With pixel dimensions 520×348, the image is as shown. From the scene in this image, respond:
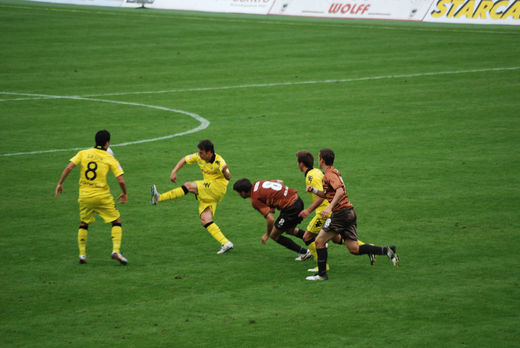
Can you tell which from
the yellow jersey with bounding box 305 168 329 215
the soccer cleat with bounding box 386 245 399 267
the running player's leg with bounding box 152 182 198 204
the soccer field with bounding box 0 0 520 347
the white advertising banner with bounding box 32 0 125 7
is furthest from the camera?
the white advertising banner with bounding box 32 0 125 7

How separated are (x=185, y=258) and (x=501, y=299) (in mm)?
4438

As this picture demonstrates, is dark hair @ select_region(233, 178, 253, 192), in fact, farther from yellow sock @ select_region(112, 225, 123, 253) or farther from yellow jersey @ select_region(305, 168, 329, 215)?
yellow sock @ select_region(112, 225, 123, 253)

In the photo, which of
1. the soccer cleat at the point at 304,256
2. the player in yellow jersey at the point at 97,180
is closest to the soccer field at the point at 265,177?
the soccer cleat at the point at 304,256

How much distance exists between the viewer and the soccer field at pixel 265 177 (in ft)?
26.5

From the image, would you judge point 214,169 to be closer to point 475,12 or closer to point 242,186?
point 242,186

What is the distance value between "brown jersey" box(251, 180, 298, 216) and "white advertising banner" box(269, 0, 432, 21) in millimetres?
29985

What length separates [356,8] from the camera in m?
39.6

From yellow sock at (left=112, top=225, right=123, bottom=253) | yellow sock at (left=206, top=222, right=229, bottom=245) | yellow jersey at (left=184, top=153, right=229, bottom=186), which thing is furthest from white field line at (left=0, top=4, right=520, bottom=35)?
yellow sock at (left=112, top=225, right=123, bottom=253)

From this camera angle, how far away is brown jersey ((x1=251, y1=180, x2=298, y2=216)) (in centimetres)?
993

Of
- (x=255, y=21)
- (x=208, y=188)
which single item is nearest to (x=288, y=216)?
(x=208, y=188)

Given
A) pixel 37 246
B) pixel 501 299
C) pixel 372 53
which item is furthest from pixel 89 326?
pixel 372 53

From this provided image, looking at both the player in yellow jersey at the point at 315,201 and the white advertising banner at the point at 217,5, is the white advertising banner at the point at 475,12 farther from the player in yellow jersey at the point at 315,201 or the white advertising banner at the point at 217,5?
the player in yellow jersey at the point at 315,201

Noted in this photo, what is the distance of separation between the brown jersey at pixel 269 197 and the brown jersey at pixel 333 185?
2.45ft

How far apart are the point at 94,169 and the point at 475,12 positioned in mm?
30136
